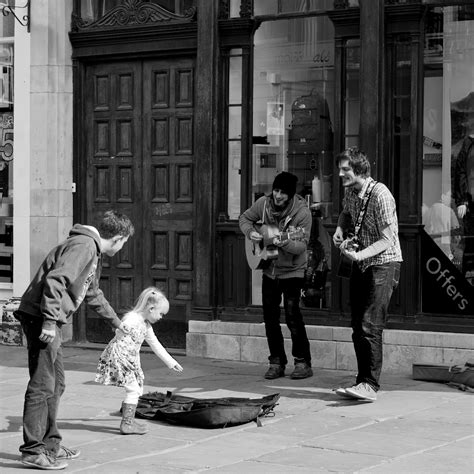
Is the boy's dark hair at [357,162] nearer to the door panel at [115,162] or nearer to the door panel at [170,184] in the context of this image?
the door panel at [170,184]

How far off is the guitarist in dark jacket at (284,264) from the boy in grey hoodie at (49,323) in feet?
11.8

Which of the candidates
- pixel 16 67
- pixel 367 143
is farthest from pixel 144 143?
pixel 367 143

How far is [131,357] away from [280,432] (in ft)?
4.05

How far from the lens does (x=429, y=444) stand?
835cm

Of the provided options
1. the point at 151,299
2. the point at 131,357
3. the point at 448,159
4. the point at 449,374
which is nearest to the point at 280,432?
the point at 131,357

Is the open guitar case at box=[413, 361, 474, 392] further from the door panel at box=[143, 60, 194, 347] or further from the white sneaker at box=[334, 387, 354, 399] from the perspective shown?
the door panel at box=[143, 60, 194, 347]

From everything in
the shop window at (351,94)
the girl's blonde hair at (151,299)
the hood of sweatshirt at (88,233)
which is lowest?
the girl's blonde hair at (151,299)

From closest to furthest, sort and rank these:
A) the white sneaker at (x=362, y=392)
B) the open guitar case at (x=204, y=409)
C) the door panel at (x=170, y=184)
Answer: the open guitar case at (x=204, y=409)
the white sneaker at (x=362, y=392)
the door panel at (x=170, y=184)

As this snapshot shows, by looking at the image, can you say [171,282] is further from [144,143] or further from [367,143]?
[367,143]

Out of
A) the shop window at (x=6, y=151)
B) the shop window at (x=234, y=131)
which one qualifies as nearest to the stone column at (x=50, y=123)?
the shop window at (x=6, y=151)

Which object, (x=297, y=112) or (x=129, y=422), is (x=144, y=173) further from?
(x=129, y=422)

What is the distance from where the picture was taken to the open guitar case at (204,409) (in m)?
8.98

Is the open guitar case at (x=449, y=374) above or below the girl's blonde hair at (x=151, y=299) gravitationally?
below

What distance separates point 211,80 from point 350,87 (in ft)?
5.05
